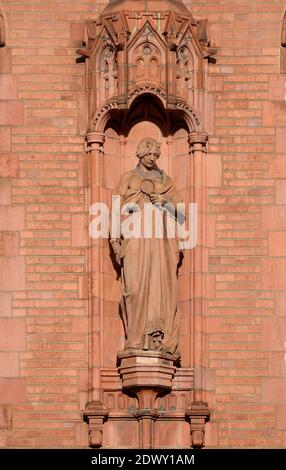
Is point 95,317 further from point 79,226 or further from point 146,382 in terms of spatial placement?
point 79,226

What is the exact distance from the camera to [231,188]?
43500mm

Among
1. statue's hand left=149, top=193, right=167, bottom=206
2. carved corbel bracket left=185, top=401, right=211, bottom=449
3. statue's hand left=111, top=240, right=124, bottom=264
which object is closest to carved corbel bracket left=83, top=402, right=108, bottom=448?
carved corbel bracket left=185, top=401, right=211, bottom=449

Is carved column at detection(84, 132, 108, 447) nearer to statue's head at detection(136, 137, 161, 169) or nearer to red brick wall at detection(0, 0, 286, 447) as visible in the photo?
red brick wall at detection(0, 0, 286, 447)

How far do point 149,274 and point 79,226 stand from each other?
3.72ft

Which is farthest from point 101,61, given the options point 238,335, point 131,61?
point 238,335

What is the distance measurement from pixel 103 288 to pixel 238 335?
70.2 inches

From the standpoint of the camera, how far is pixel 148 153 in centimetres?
4331

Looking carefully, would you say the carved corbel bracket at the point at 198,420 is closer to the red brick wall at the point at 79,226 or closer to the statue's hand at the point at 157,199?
the red brick wall at the point at 79,226

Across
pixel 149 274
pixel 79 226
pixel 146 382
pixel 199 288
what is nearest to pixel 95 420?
pixel 146 382

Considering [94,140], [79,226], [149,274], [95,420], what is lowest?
[95,420]

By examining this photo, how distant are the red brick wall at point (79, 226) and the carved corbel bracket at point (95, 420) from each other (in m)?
0.17

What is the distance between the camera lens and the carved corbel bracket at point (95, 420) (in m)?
42.6

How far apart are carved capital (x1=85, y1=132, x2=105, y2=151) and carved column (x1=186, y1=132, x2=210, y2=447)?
1.13 meters

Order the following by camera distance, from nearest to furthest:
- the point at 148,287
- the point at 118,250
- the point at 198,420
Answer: the point at 198,420 < the point at 148,287 < the point at 118,250
